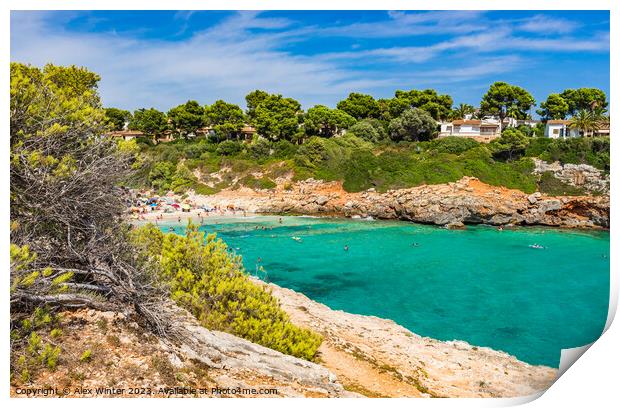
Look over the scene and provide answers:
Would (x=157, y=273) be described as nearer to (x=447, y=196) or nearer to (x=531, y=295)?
(x=531, y=295)

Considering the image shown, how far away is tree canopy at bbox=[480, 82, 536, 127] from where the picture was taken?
5019 cm

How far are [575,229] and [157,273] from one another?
3050 centimetres

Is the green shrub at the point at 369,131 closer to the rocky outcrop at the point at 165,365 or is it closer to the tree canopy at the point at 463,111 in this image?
the tree canopy at the point at 463,111

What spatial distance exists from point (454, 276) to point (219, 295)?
14.1 metres

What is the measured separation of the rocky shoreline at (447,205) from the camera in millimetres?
30750

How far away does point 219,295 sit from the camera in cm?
796

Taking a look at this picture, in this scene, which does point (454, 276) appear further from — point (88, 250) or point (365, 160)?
point (365, 160)

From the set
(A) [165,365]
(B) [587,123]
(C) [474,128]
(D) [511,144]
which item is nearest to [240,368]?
(A) [165,365]

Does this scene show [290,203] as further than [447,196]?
Yes

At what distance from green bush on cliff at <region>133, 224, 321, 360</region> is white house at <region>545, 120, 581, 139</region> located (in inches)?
1681

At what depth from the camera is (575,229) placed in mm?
29953

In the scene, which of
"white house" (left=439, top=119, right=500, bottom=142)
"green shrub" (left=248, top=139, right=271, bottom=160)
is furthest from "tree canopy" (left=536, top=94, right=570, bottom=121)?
"green shrub" (left=248, top=139, right=271, bottom=160)

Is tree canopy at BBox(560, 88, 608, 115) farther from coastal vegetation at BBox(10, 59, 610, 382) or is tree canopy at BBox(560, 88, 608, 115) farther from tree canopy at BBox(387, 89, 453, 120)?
coastal vegetation at BBox(10, 59, 610, 382)
